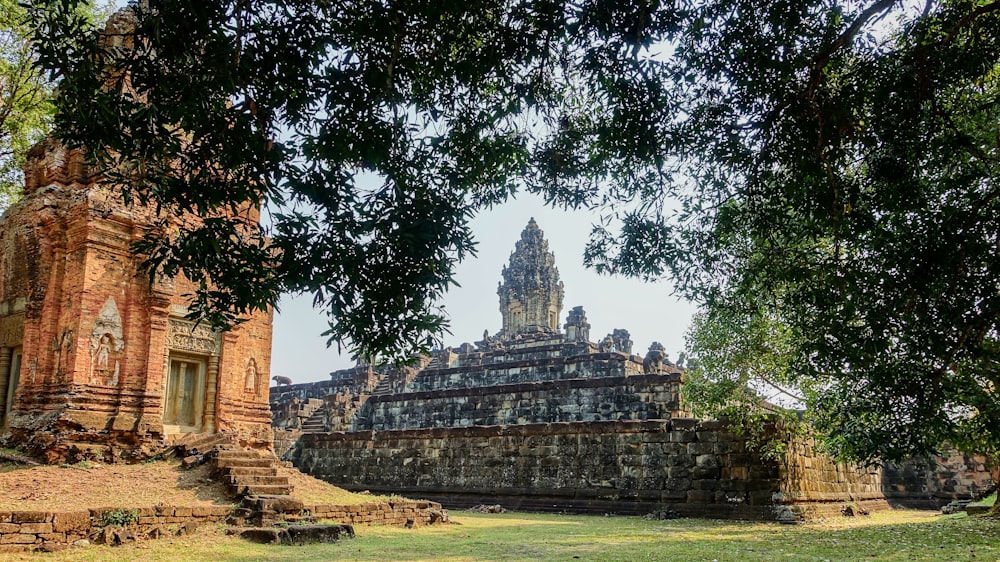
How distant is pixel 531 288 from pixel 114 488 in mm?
31781

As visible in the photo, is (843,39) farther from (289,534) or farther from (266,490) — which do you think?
(266,490)

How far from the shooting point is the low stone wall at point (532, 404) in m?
19.9

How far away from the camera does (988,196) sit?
20.4 ft

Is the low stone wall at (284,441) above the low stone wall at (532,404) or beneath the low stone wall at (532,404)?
beneath

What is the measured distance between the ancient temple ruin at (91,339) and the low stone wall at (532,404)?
936cm

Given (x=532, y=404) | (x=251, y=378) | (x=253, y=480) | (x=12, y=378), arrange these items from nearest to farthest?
(x=253, y=480) → (x=12, y=378) → (x=251, y=378) → (x=532, y=404)

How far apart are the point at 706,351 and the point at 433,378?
16.5m

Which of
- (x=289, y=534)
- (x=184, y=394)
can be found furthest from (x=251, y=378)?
(x=289, y=534)

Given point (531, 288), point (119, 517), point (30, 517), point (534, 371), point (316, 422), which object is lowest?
point (119, 517)

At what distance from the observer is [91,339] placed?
42.9ft

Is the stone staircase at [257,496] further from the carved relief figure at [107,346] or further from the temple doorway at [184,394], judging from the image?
the carved relief figure at [107,346]

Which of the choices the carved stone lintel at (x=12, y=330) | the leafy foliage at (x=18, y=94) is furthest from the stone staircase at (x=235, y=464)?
the leafy foliage at (x=18, y=94)

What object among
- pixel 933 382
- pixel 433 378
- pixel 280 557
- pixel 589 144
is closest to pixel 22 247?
pixel 280 557

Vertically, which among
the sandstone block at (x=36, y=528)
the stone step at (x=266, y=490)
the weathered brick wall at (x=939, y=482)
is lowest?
the weathered brick wall at (x=939, y=482)
